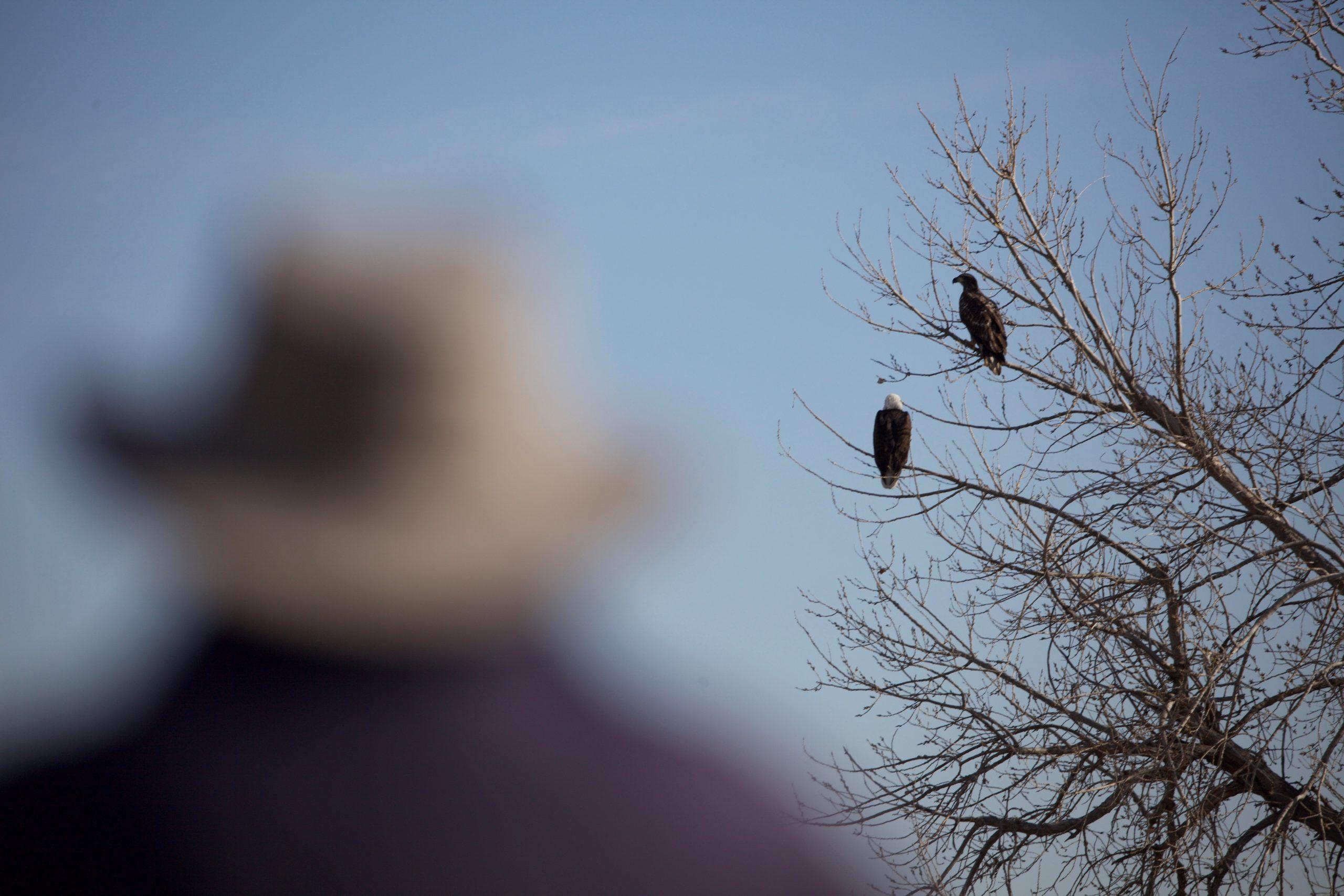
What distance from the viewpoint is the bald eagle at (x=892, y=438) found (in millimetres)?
9234

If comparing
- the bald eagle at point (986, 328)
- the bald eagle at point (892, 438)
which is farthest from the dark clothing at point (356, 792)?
the bald eagle at point (892, 438)

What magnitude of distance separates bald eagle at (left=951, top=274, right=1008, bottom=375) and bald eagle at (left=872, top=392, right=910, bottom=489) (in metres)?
2.26

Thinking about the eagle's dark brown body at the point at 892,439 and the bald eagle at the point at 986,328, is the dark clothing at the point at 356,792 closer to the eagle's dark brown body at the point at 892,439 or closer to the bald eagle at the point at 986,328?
the bald eagle at the point at 986,328

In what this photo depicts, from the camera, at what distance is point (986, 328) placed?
6824mm

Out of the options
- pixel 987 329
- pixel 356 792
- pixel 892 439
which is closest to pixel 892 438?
pixel 892 439

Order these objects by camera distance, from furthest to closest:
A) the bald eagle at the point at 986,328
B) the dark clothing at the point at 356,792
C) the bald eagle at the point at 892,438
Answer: the bald eagle at the point at 892,438 → the bald eagle at the point at 986,328 → the dark clothing at the point at 356,792

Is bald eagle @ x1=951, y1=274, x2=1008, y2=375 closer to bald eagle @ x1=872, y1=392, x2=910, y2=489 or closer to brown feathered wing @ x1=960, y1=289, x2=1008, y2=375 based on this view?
brown feathered wing @ x1=960, y1=289, x2=1008, y2=375

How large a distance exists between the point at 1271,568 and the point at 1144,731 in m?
1.30

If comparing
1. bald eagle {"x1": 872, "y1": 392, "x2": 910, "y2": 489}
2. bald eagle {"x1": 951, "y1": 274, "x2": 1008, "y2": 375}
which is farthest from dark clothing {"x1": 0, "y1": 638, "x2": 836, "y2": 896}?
bald eagle {"x1": 872, "y1": 392, "x2": 910, "y2": 489}

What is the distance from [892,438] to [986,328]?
8.47 feet

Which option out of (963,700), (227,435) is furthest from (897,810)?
(227,435)

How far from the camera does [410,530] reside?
1.58 m

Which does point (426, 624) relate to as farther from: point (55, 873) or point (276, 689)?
point (55, 873)

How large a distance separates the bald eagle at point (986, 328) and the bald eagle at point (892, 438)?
7.42ft
